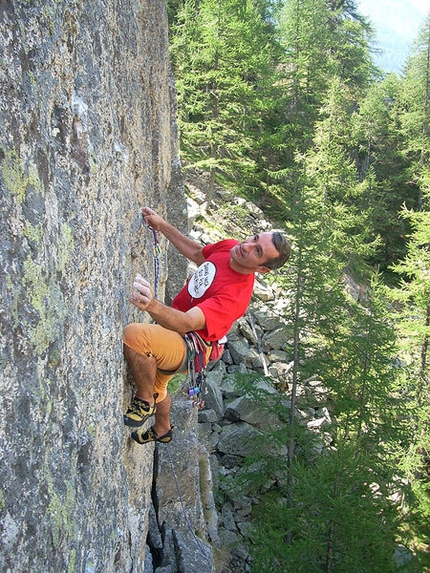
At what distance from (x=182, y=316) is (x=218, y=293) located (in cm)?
62

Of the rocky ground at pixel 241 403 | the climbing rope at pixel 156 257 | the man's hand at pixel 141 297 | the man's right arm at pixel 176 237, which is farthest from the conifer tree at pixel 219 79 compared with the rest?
the man's hand at pixel 141 297

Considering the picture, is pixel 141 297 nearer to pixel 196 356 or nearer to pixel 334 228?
pixel 196 356

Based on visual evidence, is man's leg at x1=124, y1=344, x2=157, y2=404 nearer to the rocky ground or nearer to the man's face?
the man's face

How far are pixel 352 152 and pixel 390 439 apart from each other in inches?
1113

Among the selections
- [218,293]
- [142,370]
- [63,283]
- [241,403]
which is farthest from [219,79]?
[63,283]

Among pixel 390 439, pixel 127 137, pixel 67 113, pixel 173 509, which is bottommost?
pixel 390 439

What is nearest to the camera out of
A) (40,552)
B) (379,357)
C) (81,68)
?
(40,552)

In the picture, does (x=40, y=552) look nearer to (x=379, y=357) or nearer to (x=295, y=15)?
(x=379, y=357)

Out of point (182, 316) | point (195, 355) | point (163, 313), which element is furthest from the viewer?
point (195, 355)

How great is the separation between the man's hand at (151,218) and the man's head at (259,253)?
993 millimetres

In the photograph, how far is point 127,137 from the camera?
4430 mm

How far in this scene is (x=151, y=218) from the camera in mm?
5152

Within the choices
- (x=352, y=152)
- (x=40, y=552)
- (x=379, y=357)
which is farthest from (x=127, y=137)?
(x=352, y=152)

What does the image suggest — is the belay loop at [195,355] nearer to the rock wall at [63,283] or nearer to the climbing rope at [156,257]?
the rock wall at [63,283]
